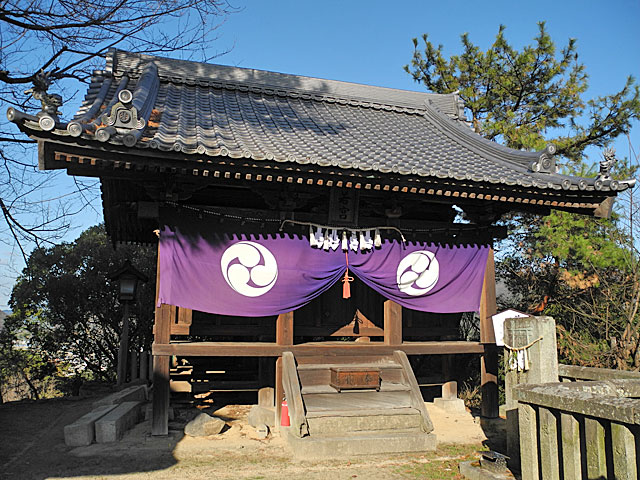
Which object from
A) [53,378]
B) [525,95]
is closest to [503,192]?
[525,95]

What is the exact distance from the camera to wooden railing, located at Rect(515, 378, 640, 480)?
354cm

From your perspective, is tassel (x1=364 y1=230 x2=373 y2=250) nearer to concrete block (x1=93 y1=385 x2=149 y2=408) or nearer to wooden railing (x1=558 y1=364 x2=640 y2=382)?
wooden railing (x1=558 y1=364 x2=640 y2=382)

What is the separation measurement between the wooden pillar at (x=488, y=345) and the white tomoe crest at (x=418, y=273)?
103cm

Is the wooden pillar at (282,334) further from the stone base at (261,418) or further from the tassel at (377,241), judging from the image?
the tassel at (377,241)

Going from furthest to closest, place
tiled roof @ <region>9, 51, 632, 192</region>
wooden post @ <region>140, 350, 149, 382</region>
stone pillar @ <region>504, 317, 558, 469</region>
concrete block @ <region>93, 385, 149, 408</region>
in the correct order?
wooden post @ <region>140, 350, 149, 382</region> < concrete block @ <region>93, 385, 149, 408</region> < tiled roof @ <region>9, 51, 632, 192</region> < stone pillar @ <region>504, 317, 558, 469</region>

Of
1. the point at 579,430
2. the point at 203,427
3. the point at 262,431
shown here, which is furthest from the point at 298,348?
the point at 579,430

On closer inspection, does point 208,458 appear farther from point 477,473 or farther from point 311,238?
point 311,238

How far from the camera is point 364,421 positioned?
7.02 m

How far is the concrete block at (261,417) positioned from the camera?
787cm

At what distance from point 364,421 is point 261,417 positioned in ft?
5.81

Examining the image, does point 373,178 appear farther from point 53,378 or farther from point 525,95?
point 53,378

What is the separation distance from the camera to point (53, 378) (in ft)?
50.1

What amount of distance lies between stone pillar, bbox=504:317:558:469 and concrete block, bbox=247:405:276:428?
12.0 ft

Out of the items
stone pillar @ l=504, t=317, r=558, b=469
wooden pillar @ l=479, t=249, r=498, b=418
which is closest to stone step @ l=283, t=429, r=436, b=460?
stone pillar @ l=504, t=317, r=558, b=469
